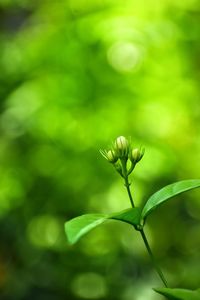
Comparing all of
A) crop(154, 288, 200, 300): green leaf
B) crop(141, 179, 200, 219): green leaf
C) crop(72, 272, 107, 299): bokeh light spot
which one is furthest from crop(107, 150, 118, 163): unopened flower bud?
crop(72, 272, 107, 299): bokeh light spot

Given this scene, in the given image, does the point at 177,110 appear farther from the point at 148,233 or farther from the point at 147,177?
the point at 148,233

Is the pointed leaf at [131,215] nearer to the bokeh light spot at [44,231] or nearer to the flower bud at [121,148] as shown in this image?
the flower bud at [121,148]

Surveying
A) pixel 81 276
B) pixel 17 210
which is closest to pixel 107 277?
pixel 81 276

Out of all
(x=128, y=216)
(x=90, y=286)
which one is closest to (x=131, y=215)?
(x=128, y=216)

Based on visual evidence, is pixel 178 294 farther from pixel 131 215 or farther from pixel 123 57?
pixel 123 57

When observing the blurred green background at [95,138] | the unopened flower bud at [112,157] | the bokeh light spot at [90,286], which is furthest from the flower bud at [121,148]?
the bokeh light spot at [90,286]

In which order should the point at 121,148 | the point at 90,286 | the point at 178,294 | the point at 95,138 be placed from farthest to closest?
the point at 90,286 → the point at 95,138 → the point at 121,148 → the point at 178,294
